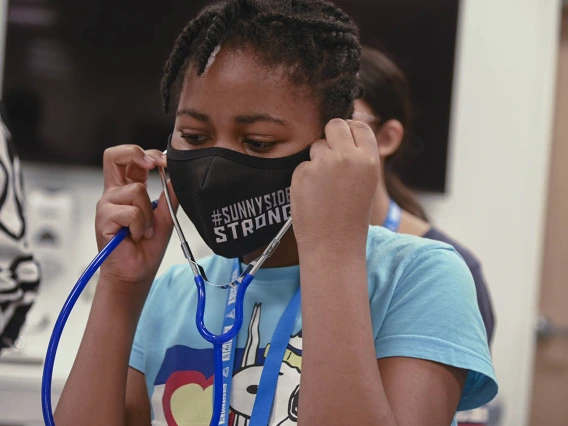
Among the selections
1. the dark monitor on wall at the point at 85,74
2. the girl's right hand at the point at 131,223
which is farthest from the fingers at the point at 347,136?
the dark monitor on wall at the point at 85,74

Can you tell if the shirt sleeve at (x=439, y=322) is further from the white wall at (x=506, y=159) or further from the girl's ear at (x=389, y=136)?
the white wall at (x=506, y=159)

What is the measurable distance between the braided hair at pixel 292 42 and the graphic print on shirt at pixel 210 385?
348 millimetres

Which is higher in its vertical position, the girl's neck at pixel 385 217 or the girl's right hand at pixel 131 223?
the girl's right hand at pixel 131 223

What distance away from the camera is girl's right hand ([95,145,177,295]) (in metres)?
1.15

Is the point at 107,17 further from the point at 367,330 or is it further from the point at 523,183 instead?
the point at 367,330

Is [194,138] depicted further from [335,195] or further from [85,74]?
[85,74]

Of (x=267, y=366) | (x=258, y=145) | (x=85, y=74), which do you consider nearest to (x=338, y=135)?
(x=258, y=145)

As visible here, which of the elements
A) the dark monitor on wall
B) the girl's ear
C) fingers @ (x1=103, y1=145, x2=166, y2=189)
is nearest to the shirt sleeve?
fingers @ (x1=103, y1=145, x2=166, y2=189)

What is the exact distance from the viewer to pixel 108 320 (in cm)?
112

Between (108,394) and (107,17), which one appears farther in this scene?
(107,17)

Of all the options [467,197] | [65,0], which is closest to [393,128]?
[467,197]

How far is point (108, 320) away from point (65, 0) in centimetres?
193

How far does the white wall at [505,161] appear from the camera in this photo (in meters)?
2.87

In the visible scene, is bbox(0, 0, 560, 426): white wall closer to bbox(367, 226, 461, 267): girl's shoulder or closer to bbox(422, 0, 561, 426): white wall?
bbox(422, 0, 561, 426): white wall
